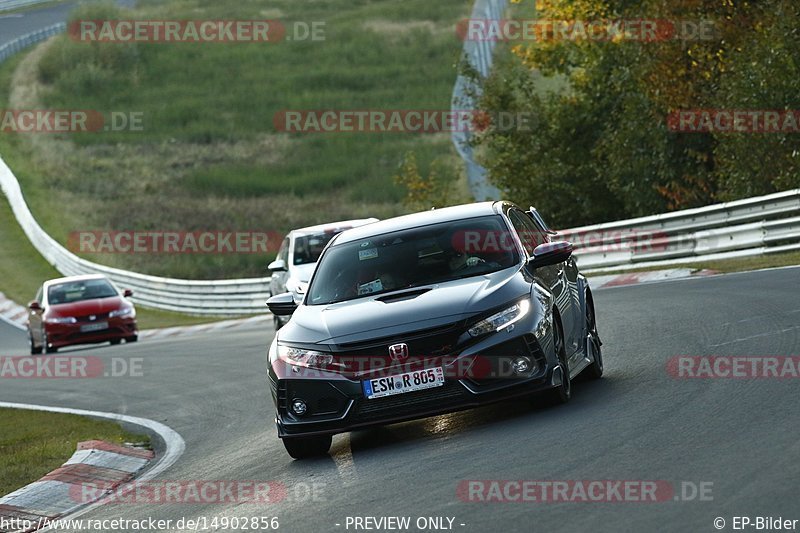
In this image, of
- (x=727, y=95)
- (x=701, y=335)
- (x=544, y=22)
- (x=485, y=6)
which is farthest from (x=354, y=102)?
(x=701, y=335)

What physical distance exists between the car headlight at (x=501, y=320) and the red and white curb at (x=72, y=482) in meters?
2.90

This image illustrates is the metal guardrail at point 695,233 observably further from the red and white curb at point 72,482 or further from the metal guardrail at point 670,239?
the red and white curb at point 72,482

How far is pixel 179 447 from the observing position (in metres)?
12.2

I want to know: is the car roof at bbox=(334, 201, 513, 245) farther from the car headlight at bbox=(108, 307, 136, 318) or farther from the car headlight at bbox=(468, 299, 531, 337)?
the car headlight at bbox=(108, 307, 136, 318)

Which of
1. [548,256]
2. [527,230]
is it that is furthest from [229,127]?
[548,256]

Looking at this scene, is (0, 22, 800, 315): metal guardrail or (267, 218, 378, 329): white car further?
(267, 218, 378, 329): white car

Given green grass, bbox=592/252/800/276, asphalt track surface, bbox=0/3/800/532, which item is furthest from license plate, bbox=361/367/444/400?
green grass, bbox=592/252/800/276

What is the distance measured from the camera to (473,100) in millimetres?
38438

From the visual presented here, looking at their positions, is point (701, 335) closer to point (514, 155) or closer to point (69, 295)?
point (69, 295)

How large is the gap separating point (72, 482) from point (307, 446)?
1969mm

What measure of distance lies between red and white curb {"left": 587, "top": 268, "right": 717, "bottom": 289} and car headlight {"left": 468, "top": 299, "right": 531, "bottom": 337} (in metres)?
12.5

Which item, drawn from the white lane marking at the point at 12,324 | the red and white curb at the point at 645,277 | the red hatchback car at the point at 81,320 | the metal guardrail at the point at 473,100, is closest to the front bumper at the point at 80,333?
the red hatchback car at the point at 81,320

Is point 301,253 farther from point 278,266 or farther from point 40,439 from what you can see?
point 40,439

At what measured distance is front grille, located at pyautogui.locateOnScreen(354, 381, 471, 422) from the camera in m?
9.25
